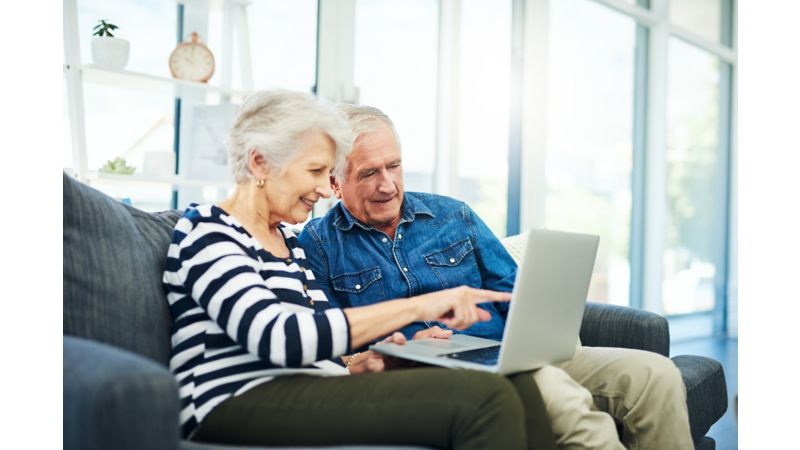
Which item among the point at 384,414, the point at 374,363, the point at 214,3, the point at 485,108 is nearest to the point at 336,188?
the point at 374,363

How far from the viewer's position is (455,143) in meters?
4.05

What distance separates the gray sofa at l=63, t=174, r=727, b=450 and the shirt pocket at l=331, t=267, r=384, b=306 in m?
0.45

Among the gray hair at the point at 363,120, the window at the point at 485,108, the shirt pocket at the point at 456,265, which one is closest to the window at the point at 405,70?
the window at the point at 485,108

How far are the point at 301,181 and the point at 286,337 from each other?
42 centimetres

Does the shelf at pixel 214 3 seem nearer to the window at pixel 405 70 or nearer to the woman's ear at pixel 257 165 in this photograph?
the window at pixel 405 70

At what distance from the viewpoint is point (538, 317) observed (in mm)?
1423

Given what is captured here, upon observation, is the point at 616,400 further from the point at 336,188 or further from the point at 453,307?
the point at 336,188

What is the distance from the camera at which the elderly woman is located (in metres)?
1.23

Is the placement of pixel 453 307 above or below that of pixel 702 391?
above

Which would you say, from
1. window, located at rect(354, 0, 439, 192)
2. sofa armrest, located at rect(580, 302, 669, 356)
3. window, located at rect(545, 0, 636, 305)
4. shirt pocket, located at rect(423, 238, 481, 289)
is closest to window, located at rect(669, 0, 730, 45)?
window, located at rect(545, 0, 636, 305)

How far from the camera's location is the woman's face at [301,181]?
1.56 meters

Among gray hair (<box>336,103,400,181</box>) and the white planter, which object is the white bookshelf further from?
gray hair (<box>336,103,400,181</box>)

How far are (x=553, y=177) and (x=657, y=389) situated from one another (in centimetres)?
335
